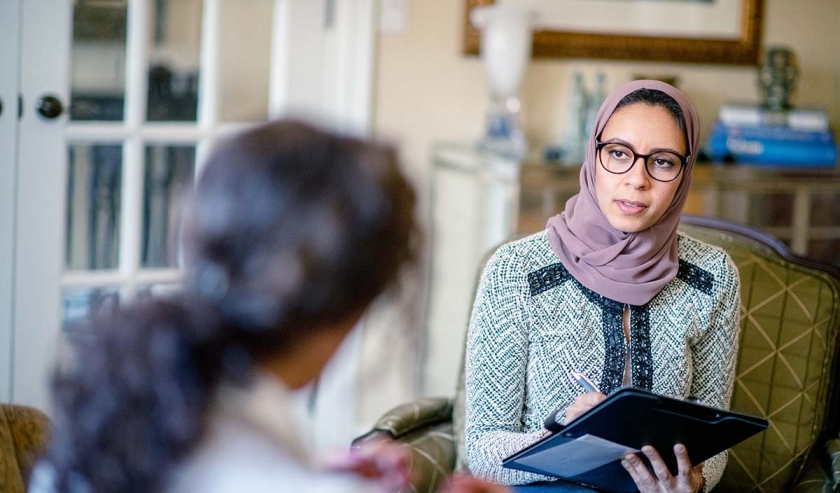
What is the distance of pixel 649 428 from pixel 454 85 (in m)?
1.89

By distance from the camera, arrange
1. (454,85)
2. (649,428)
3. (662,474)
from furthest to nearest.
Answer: (454,85)
(662,474)
(649,428)

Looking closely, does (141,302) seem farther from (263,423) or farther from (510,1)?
(510,1)

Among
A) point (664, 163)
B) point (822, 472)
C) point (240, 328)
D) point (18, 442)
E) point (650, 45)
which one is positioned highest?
point (650, 45)

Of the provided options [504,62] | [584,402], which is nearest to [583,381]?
[584,402]

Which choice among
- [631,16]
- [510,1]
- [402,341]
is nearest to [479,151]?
[510,1]

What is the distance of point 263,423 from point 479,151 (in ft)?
7.04

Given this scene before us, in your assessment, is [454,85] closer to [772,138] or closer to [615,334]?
[772,138]

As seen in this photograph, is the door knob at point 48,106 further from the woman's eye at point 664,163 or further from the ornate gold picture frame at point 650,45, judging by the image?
the woman's eye at point 664,163

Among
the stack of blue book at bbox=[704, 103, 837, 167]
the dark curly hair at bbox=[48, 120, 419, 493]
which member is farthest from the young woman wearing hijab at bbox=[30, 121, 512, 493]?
the stack of blue book at bbox=[704, 103, 837, 167]

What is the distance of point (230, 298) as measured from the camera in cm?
81

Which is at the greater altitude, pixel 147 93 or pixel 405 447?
pixel 147 93

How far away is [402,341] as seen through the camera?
943 mm

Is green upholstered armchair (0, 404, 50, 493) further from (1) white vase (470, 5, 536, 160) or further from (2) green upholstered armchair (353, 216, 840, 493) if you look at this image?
(1) white vase (470, 5, 536, 160)

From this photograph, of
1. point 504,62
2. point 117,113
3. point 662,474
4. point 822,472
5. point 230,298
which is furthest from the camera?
point 504,62
